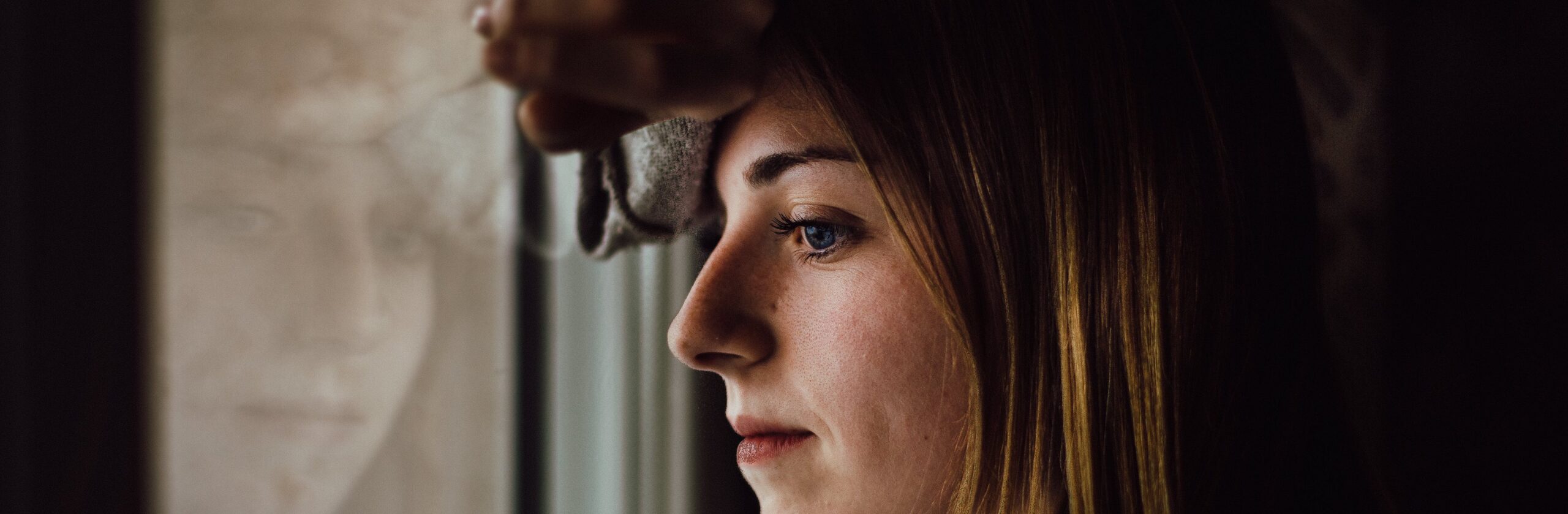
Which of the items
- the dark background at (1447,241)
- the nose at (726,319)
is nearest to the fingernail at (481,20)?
the nose at (726,319)

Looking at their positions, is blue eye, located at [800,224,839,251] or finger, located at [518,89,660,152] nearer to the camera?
finger, located at [518,89,660,152]

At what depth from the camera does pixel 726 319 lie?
520 mm

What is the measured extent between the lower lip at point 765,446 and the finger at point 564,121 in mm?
290

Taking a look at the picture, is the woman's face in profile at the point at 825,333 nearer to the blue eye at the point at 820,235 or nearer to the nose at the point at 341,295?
the blue eye at the point at 820,235

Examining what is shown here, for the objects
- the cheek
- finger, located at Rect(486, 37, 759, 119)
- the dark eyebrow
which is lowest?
the cheek

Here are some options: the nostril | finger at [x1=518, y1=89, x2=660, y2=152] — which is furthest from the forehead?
finger at [x1=518, y1=89, x2=660, y2=152]

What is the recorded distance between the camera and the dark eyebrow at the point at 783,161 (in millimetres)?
538

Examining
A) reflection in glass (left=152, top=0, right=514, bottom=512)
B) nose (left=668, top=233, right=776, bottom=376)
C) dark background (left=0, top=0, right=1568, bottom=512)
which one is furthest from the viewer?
dark background (left=0, top=0, right=1568, bottom=512)

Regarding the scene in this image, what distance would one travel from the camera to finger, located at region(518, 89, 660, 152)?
276 mm

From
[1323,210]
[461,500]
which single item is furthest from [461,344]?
[1323,210]

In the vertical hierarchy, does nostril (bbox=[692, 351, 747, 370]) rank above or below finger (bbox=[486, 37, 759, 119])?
below

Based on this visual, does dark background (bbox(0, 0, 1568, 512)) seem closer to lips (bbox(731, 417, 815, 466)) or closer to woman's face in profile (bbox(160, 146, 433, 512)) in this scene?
lips (bbox(731, 417, 815, 466))

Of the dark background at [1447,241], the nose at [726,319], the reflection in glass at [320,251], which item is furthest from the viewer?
the dark background at [1447,241]

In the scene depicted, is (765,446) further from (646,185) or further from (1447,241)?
(1447,241)
